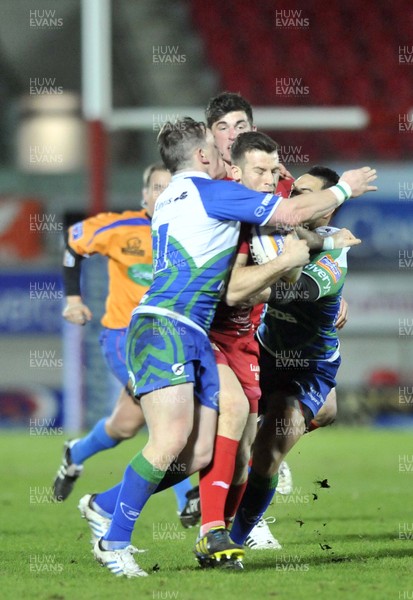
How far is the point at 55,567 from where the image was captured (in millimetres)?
6004

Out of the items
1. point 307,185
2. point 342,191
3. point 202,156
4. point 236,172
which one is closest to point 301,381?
point 307,185

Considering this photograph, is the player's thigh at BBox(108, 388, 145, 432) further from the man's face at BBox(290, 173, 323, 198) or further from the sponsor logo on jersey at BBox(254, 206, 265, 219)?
the sponsor logo on jersey at BBox(254, 206, 265, 219)

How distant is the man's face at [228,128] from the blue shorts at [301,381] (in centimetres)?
126

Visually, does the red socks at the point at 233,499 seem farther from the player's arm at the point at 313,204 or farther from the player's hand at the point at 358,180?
the player's hand at the point at 358,180

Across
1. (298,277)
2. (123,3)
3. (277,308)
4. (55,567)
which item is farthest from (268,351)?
(123,3)

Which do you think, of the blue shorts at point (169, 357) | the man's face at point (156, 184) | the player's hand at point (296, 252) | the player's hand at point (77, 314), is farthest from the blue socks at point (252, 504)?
the man's face at point (156, 184)

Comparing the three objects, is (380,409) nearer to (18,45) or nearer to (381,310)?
(381,310)

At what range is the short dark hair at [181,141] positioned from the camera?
5707 millimetres

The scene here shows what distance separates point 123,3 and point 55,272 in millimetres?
6907

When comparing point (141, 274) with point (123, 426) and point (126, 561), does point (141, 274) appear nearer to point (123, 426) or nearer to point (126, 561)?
point (123, 426)

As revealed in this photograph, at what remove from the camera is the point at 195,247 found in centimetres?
556

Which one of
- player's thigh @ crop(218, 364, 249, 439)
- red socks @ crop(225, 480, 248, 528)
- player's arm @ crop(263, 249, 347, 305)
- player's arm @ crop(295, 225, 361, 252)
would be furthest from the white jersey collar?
red socks @ crop(225, 480, 248, 528)

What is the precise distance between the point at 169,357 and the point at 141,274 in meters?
3.11

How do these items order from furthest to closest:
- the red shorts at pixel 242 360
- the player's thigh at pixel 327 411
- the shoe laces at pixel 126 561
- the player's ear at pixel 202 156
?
the player's thigh at pixel 327 411, the red shorts at pixel 242 360, the player's ear at pixel 202 156, the shoe laces at pixel 126 561
